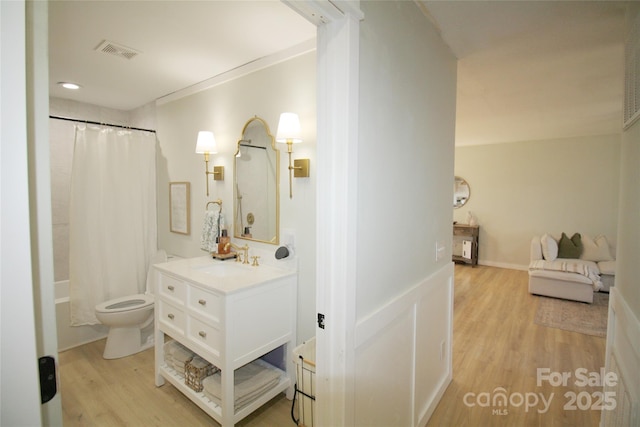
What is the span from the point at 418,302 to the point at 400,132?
960 millimetres

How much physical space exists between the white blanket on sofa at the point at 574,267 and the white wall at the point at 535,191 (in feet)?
3.28

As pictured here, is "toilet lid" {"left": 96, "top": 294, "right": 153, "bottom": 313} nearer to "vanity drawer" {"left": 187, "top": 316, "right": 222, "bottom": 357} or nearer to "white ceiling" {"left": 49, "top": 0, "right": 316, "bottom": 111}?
"vanity drawer" {"left": 187, "top": 316, "right": 222, "bottom": 357}

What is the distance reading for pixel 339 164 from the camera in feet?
3.78

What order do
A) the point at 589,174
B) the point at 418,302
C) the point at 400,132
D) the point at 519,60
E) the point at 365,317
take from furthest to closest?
the point at 589,174
the point at 519,60
the point at 418,302
the point at 400,132
the point at 365,317

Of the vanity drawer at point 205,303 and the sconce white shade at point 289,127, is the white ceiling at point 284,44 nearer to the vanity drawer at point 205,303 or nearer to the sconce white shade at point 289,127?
the sconce white shade at point 289,127

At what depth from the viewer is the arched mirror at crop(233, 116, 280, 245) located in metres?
2.32

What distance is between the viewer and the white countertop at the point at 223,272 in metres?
1.87

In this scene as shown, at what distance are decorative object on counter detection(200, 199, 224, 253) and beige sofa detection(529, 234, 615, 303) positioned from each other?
4.41m

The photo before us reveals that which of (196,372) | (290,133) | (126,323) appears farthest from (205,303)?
(126,323)

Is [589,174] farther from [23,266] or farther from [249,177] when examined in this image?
[23,266]

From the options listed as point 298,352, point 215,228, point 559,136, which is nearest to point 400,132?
point 298,352

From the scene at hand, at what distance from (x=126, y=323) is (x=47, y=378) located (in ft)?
8.07

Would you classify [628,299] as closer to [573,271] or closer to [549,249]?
[573,271]

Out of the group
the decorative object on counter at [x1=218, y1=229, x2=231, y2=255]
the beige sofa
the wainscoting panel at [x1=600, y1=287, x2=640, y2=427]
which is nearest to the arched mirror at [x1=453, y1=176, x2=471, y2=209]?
the beige sofa
